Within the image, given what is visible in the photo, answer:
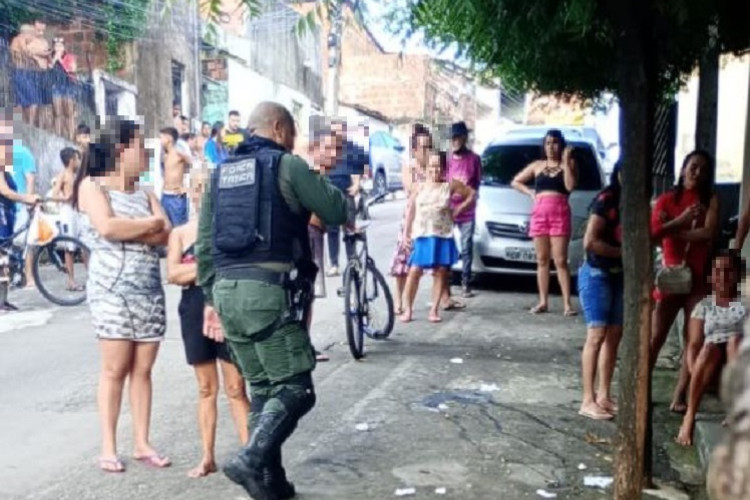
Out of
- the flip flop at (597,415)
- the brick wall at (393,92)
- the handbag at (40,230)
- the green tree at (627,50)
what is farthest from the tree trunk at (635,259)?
the brick wall at (393,92)

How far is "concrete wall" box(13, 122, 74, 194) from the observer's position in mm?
13633

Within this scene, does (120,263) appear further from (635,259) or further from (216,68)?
(216,68)

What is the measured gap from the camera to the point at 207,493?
4.40 m

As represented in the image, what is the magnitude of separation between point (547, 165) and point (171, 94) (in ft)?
41.4

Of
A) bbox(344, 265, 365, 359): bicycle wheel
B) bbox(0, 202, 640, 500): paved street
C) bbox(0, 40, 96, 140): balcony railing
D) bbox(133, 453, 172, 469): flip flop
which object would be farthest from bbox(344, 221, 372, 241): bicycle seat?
bbox(0, 40, 96, 140): balcony railing

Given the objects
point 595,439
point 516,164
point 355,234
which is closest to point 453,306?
point 355,234

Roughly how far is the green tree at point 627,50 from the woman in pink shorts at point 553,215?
4.41m

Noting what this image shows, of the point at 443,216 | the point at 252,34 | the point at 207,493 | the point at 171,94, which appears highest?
the point at 252,34

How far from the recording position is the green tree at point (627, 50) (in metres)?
3.69

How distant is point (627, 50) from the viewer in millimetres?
3861

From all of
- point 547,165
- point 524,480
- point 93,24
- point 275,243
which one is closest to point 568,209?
point 547,165

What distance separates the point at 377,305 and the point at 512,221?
117 inches

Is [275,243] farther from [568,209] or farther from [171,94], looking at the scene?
[171,94]

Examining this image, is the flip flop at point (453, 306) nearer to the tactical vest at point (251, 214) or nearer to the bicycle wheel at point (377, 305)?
the bicycle wheel at point (377, 305)
